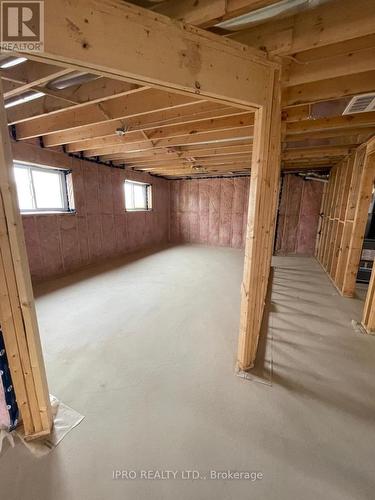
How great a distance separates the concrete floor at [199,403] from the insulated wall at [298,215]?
3194mm

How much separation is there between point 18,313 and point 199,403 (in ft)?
4.09

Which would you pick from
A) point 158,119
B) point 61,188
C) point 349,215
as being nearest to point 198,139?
point 158,119

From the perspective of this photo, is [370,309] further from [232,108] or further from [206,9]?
[206,9]

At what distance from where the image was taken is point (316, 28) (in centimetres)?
121

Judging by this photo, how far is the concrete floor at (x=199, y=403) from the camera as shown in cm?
105

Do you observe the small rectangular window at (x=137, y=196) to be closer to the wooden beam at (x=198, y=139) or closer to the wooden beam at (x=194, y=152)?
the wooden beam at (x=194, y=152)

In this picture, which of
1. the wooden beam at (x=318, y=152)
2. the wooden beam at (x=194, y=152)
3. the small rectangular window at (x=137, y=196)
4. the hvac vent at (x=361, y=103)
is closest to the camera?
the hvac vent at (x=361, y=103)

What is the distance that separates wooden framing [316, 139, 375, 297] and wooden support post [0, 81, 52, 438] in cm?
347

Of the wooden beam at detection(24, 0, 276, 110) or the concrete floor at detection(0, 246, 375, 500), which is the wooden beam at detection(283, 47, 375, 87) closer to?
the wooden beam at detection(24, 0, 276, 110)

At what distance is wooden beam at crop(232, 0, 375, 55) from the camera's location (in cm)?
113

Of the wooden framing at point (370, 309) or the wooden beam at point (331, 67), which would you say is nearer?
the wooden beam at point (331, 67)

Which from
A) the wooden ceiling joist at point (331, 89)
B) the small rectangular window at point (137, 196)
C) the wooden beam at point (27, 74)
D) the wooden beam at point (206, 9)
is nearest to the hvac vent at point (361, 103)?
the wooden ceiling joist at point (331, 89)

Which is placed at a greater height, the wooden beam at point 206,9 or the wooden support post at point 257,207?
the wooden beam at point 206,9

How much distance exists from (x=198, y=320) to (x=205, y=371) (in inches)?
31.0
